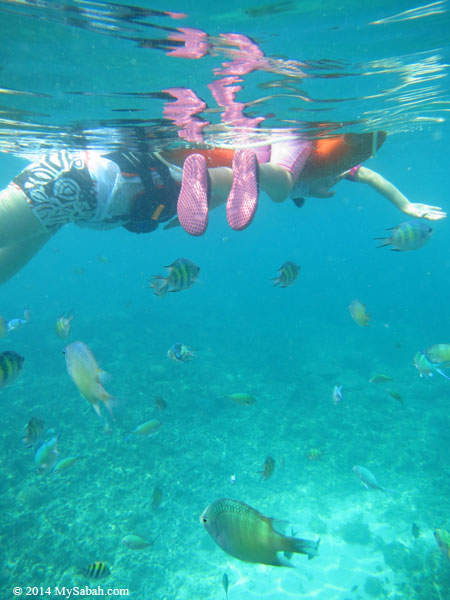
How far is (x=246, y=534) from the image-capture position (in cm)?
298

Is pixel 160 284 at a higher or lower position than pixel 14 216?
lower

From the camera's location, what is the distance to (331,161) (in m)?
6.03

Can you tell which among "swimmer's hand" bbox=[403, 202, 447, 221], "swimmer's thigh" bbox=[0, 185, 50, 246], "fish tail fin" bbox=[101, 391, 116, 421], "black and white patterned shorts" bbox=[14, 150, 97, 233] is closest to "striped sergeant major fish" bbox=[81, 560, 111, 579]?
"fish tail fin" bbox=[101, 391, 116, 421]

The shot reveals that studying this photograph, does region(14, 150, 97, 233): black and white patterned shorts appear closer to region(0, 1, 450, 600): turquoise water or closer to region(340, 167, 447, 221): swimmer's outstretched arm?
region(0, 1, 450, 600): turquoise water

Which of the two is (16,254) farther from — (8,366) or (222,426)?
(222,426)

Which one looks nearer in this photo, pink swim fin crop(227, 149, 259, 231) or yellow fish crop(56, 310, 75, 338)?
pink swim fin crop(227, 149, 259, 231)

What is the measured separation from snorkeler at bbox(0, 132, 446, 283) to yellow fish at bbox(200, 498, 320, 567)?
323cm

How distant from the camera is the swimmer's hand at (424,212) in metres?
5.56

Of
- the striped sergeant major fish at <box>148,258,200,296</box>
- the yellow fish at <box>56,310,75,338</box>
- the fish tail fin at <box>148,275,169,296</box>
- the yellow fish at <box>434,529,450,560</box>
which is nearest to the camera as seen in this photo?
the striped sergeant major fish at <box>148,258,200,296</box>

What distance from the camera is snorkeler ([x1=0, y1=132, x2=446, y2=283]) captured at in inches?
151

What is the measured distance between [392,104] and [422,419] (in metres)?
13.1

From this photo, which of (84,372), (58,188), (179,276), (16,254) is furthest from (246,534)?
(16,254)

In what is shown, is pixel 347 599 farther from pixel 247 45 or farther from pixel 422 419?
pixel 247 45

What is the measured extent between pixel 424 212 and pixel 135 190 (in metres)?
5.28
